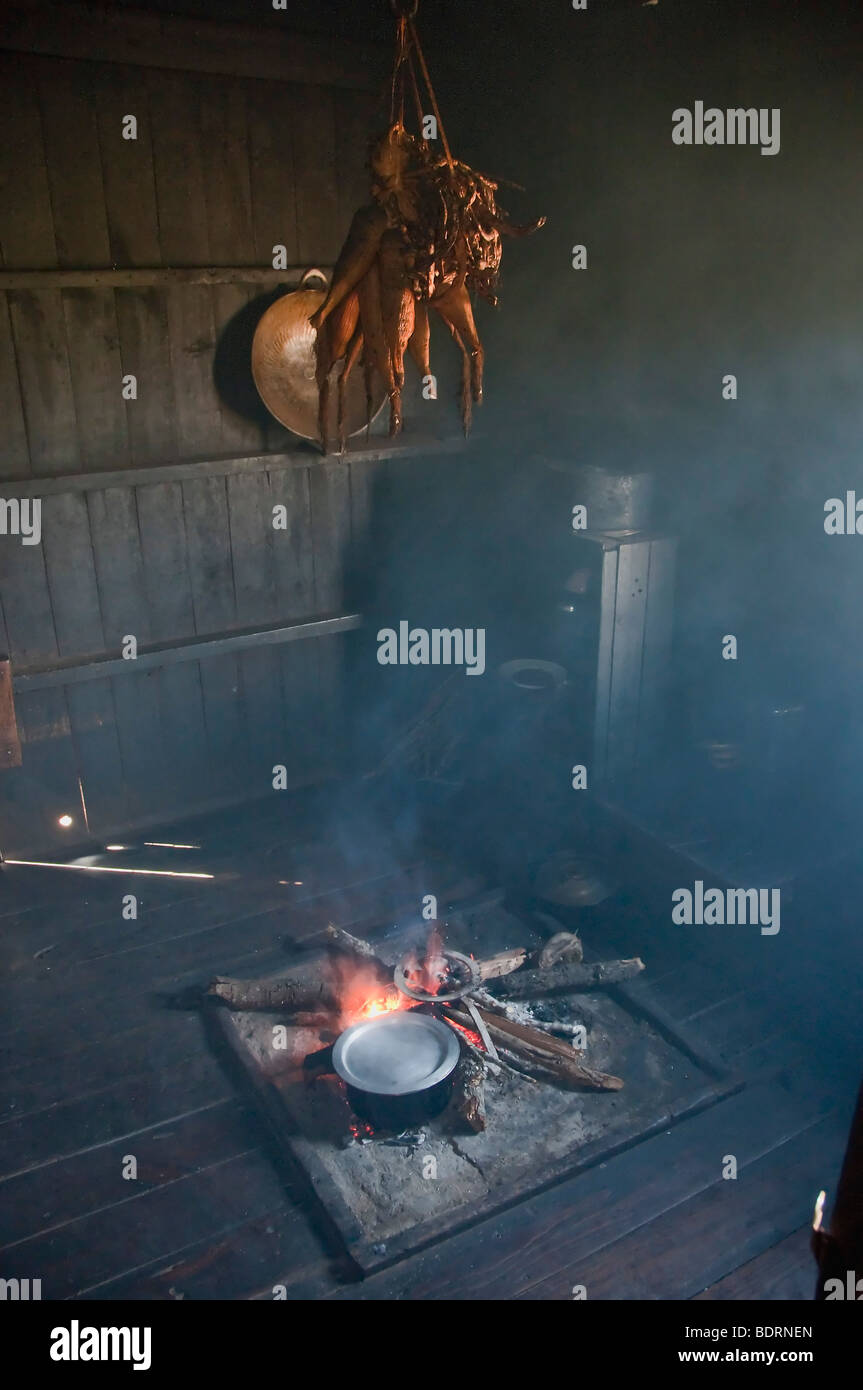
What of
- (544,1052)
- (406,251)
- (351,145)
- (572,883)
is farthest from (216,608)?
(406,251)

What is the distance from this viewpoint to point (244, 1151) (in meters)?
3.82

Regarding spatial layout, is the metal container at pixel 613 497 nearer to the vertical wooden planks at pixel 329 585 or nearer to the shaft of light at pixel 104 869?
the vertical wooden planks at pixel 329 585

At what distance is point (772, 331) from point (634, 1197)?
151 inches

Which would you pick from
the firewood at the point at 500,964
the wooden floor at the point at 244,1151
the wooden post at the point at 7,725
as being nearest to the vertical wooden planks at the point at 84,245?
the wooden post at the point at 7,725

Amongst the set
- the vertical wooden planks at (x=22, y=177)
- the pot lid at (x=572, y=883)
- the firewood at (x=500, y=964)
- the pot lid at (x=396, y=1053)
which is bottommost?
the firewood at (x=500, y=964)

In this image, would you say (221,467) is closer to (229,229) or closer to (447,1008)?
(229,229)

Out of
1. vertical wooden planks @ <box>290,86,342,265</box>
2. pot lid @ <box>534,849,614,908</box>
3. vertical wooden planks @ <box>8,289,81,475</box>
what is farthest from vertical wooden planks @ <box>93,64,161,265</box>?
pot lid @ <box>534,849,614,908</box>

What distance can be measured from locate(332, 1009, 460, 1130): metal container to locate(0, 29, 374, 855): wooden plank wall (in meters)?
2.64

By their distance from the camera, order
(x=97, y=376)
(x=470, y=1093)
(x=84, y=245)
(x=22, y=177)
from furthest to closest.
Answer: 1. (x=97, y=376)
2. (x=84, y=245)
3. (x=22, y=177)
4. (x=470, y=1093)

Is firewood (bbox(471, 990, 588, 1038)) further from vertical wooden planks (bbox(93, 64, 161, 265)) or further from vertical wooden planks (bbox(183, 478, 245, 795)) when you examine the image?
vertical wooden planks (bbox(93, 64, 161, 265))

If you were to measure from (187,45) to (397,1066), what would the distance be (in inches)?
194

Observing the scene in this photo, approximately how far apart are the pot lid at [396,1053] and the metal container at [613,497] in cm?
282

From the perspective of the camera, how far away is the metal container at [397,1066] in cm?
377
